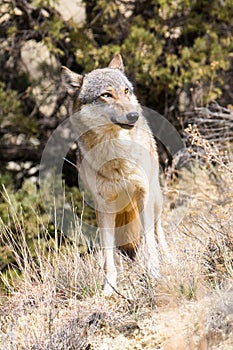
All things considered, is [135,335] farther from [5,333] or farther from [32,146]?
[32,146]

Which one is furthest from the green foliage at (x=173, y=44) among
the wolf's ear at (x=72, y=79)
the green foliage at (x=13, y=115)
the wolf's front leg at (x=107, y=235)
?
the wolf's front leg at (x=107, y=235)

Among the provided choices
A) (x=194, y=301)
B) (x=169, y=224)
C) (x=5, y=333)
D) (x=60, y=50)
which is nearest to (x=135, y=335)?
(x=194, y=301)

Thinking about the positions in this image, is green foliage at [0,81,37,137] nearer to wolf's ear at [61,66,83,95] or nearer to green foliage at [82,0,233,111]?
green foliage at [82,0,233,111]

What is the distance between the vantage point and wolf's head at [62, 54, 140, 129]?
636 centimetres

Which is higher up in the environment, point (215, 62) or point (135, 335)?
point (215, 62)

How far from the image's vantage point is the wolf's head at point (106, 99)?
636 centimetres

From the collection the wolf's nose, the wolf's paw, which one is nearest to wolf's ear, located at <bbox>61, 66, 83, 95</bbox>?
the wolf's nose

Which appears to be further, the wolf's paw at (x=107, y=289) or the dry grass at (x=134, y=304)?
the wolf's paw at (x=107, y=289)

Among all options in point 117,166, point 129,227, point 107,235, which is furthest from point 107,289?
point 117,166

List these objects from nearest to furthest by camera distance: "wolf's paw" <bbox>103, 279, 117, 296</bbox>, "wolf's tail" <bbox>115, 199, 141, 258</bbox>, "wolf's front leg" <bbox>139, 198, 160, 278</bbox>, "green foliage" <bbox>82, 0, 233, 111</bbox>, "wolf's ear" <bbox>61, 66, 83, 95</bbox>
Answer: "wolf's paw" <bbox>103, 279, 117, 296</bbox>, "wolf's front leg" <bbox>139, 198, 160, 278</bbox>, "wolf's tail" <bbox>115, 199, 141, 258</bbox>, "wolf's ear" <bbox>61, 66, 83, 95</bbox>, "green foliage" <bbox>82, 0, 233, 111</bbox>

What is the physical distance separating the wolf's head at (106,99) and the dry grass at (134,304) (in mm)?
1162

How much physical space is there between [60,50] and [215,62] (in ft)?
7.57

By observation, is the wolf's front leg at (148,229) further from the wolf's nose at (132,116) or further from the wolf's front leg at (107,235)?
the wolf's nose at (132,116)

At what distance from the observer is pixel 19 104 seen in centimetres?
1038
